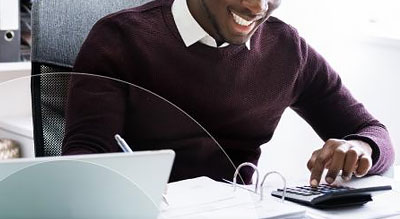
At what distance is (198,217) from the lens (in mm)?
829

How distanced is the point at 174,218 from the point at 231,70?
62cm

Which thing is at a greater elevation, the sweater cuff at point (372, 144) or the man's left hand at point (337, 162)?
the man's left hand at point (337, 162)

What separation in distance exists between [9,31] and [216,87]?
83 cm

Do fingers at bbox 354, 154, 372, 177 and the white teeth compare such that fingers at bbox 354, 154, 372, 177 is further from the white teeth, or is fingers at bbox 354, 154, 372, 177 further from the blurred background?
the blurred background

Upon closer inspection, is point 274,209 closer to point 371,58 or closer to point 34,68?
point 34,68

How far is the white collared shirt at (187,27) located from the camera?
4.36 ft

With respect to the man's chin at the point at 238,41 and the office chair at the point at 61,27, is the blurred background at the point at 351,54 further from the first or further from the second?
the office chair at the point at 61,27

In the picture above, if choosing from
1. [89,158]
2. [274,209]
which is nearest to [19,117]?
[89,158]

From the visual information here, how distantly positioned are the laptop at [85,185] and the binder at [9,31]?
1294mm

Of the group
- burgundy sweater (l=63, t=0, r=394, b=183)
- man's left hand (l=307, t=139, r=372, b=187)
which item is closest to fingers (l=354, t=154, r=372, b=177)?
man's left hand (l=307, t=139, r=372, b=187)

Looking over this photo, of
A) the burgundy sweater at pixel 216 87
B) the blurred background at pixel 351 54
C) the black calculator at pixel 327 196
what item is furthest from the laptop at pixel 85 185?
the blurred background at pixel 351 54

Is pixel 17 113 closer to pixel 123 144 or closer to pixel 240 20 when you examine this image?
pixel 123 144

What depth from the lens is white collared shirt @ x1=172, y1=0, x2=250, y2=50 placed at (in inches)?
52.3

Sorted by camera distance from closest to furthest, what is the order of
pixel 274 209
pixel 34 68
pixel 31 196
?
1. pixel 31 196
2. pixel 274 209
3. pixel 34 68
